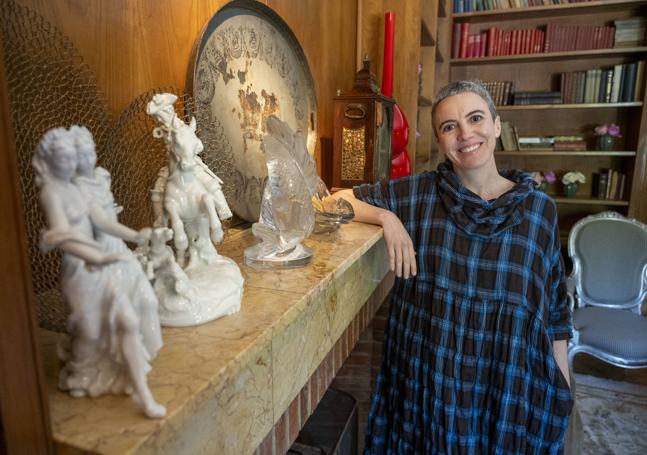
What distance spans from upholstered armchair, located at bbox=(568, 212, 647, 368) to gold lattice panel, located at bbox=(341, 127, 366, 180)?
1.49m

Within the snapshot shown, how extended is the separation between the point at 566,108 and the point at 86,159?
380cm

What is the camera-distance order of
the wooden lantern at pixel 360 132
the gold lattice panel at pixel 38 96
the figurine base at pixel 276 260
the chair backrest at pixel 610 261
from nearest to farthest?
the gold lattice panel at pixel 38 96 < the figurine base at pixel 276 260 < the wooden lantern at pixel 360 132 < the chair backrest at pixel 610 261

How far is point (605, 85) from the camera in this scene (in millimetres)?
3176

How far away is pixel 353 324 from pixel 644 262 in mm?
1847

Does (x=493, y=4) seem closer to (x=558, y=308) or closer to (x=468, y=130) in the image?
(x=468, y=130)

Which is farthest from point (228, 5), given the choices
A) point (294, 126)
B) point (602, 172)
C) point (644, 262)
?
point (602, 172)

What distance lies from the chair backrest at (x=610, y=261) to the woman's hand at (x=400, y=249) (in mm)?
1593

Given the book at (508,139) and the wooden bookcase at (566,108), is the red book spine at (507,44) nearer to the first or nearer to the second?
the wooden bookcase at (566,108)

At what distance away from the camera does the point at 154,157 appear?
83 centimetres

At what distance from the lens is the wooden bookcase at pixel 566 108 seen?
312cm

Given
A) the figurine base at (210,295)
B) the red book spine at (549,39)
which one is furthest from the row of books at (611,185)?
the figurine base at (210,295)

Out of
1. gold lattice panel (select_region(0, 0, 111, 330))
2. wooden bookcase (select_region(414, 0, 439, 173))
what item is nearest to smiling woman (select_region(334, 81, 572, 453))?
gold lattice panel (select_region(0, 0, 111, 330))

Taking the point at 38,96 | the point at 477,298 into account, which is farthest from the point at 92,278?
the point at 477,298

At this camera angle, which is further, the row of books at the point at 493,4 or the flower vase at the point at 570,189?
the flower vase at the point at 570,189
